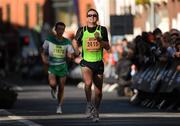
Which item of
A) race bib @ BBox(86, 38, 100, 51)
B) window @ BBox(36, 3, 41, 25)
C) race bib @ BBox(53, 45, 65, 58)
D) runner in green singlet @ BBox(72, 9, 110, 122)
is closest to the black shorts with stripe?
runner in green singlet @ BBox(72, 9, 110, 122)

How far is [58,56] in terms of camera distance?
22.1 m

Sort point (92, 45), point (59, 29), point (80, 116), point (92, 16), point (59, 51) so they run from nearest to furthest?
point (92, 16) < point (92, 45) < point (80, 116) < point (59, 29) < point (59, 51)

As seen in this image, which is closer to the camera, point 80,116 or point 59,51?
point 80,116

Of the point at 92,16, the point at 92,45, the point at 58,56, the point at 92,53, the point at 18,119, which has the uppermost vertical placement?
the point at 92,16

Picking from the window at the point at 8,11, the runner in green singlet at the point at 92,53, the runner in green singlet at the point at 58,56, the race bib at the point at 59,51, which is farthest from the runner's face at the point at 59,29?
the window at the point at 8,11

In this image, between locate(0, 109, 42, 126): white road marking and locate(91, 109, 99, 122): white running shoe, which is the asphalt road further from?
locate(91, 109, 99, 122): white running shoe

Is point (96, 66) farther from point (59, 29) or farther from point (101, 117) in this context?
point (59, 29)

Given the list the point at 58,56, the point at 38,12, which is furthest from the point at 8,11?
the point at 58,56

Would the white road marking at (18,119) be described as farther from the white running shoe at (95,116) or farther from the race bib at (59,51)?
the race bib at (59,51)

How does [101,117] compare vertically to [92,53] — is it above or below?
below

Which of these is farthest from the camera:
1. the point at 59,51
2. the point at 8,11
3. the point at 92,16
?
the point at 8,11

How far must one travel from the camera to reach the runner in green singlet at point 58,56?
22.0 meters

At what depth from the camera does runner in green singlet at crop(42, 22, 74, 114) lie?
72.2ft

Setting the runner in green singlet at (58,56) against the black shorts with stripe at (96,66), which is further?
the runner in green singlet at (58,56)
